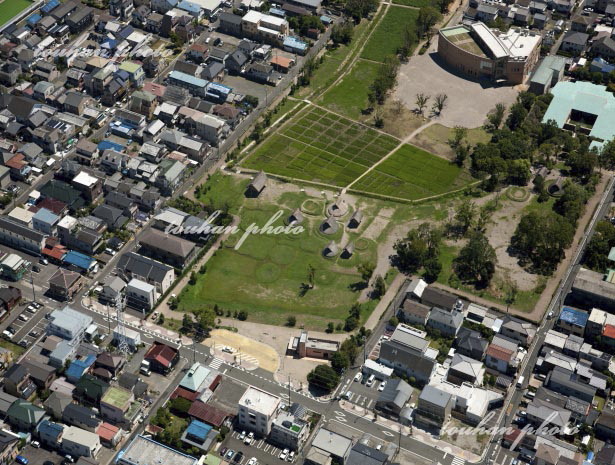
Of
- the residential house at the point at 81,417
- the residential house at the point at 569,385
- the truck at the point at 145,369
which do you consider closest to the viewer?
the residential house at the point at 81,417

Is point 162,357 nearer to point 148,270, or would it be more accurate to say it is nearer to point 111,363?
point 111,363

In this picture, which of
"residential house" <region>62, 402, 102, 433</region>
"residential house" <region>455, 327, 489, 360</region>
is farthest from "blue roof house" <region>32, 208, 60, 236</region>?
"residential house" <region>455, 327, 489, 360</region>

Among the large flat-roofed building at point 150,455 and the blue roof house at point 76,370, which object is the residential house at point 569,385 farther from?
the blue roof house at point 76,370

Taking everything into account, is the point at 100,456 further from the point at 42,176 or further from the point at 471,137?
the point at 471,137

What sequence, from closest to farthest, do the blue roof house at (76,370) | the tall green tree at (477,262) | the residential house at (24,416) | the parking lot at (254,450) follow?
the parking lot at (254,450) < the residential house at (24,416) < the blue roof house at (76,370) < the tall green tree at (477,262)

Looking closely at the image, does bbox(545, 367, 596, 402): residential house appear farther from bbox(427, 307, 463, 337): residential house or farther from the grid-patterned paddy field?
the grid-patterned paddy field

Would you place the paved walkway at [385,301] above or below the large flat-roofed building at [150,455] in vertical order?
above

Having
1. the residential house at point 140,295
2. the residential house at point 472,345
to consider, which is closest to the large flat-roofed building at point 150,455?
the residential house at point 140,295
